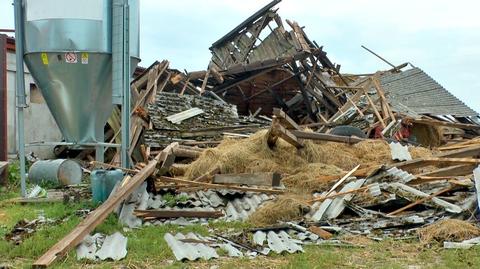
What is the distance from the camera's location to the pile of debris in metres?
5.91

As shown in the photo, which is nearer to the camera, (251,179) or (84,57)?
(84,57)

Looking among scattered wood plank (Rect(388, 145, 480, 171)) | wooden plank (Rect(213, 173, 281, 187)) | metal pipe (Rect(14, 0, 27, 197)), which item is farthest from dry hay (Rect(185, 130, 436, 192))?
metal pipe (Rect(14, 0, 27, 197))

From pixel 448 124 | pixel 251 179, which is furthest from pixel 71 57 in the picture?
pixel 448 124

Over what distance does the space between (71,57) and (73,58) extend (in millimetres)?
33

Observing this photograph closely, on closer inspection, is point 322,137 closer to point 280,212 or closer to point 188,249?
point 280,212

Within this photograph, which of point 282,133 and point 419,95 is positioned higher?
point 419,95

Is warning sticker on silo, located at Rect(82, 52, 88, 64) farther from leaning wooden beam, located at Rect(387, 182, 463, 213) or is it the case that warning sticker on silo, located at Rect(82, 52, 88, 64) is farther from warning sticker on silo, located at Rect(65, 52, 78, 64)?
leaning wooden beam, located at Rect(387, 182, 463, 213)

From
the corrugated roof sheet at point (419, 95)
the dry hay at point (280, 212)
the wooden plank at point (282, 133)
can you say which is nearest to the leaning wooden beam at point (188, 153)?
the wooden plank at point (282, 133)

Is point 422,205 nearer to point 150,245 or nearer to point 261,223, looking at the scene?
point 261,223

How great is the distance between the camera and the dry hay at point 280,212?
253 inches

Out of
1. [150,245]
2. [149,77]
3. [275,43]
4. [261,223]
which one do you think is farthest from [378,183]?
[275,43]

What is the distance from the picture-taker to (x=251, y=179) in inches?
336

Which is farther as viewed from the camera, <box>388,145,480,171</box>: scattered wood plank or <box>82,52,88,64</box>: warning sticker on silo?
<box>388,145,480,171</box>: scattered wood plank

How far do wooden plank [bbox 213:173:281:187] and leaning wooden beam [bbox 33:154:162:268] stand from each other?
4.80ft
